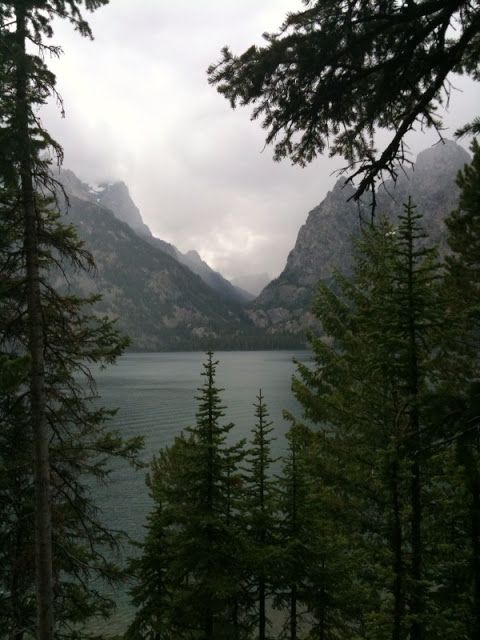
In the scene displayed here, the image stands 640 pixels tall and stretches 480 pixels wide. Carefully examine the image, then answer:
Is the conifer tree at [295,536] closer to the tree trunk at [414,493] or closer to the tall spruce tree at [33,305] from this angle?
the tree trunk at [414,493]

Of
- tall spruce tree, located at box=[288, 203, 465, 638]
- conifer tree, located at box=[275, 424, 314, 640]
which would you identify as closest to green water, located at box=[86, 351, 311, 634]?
conifer tree, located at box=[275, 424, 314, 640]

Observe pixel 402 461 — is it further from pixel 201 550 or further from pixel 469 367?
pixel 469 367

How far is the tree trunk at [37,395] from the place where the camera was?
303 inches

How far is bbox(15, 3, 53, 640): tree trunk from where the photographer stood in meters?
7.69

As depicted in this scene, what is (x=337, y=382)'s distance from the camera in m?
15.4

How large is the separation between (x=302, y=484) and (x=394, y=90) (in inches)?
363

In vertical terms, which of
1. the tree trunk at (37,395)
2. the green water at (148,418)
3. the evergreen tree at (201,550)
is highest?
the tree trunk at (37,395)

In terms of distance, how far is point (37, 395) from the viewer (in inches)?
319

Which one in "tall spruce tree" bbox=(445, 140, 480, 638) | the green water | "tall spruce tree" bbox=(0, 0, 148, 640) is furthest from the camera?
the green water

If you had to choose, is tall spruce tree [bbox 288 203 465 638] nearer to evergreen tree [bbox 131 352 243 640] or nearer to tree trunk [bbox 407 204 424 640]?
tree trunk [bbox 407 204 424 640]

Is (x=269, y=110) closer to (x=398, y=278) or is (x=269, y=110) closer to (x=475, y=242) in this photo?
(x=398, y=278)

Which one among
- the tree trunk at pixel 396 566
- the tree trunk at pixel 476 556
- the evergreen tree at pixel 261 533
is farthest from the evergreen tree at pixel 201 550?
the tree trunk at pixel 476 556

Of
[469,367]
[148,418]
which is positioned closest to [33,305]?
[469,367]

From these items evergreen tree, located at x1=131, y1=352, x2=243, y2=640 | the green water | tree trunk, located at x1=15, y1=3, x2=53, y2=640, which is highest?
tree trunk, located at x1=15, y1=3, x2=53, y2=640
